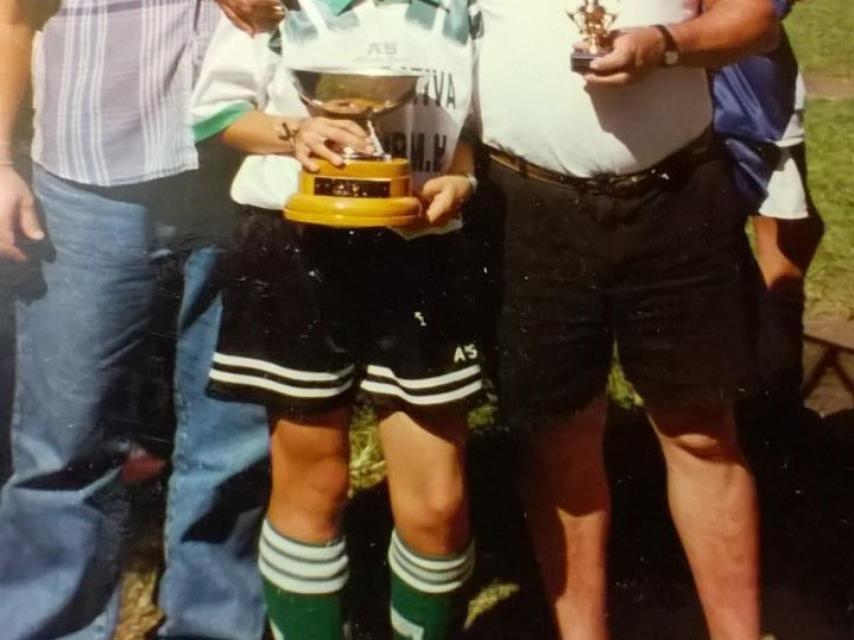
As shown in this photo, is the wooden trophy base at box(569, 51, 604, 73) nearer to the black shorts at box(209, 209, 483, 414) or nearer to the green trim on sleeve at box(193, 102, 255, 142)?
the black shorts at box(209, 209, 483, 414)

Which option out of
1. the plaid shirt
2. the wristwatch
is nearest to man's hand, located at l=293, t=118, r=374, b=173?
the plaid shirt

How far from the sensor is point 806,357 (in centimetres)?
316

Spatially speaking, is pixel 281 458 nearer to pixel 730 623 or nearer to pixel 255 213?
pixel 255 213

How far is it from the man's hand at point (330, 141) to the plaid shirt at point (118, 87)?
26 centimetres

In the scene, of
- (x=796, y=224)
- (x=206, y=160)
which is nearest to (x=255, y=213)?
(x=206, y=160)

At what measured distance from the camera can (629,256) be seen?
1.96m

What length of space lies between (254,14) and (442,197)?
35 cm

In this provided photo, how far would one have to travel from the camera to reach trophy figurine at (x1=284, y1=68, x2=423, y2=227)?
5.82ft

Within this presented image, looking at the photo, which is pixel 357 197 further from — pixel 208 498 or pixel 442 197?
pixel 208 498

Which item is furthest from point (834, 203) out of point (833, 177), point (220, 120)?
point (220, 120)

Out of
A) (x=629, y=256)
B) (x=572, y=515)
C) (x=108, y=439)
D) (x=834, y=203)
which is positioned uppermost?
(x=629, y=256)

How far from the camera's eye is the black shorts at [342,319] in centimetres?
196

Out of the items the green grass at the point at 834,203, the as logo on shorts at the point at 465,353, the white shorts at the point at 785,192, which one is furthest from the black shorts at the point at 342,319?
the green grass at the point at 834,203

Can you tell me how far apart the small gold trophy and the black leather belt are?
185mm
